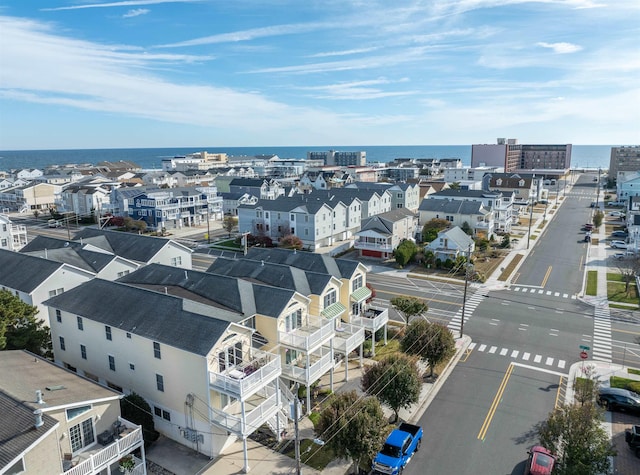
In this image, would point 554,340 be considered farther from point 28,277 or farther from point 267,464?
point 28,277

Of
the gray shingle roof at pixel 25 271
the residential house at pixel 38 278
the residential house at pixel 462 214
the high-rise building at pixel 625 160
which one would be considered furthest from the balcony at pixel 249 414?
the high-rise building at pixel 625 160

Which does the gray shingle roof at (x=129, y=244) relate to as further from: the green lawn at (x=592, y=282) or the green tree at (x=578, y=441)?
the green lawn at (x=592, y=282)

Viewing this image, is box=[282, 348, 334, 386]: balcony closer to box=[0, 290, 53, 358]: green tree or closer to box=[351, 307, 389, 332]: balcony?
box=[351, 307, 389, 332]: balcony

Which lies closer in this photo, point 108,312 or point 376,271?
point 108,312

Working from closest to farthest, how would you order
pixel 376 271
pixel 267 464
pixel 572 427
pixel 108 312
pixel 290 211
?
pixel 572 427 → pixel 267 464 → pixel 108 312 → pixel 376 271 → pixel 290 211

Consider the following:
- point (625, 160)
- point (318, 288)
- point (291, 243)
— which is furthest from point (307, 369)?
point (625, 160)

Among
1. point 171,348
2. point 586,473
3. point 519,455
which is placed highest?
point 171,348

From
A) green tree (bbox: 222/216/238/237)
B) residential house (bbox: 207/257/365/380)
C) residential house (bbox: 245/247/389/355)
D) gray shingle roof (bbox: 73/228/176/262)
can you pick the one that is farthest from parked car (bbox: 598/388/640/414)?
green tree (bbox: 222/216/238/237)

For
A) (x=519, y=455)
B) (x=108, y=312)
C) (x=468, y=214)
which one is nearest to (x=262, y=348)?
(x=108, y=312)
